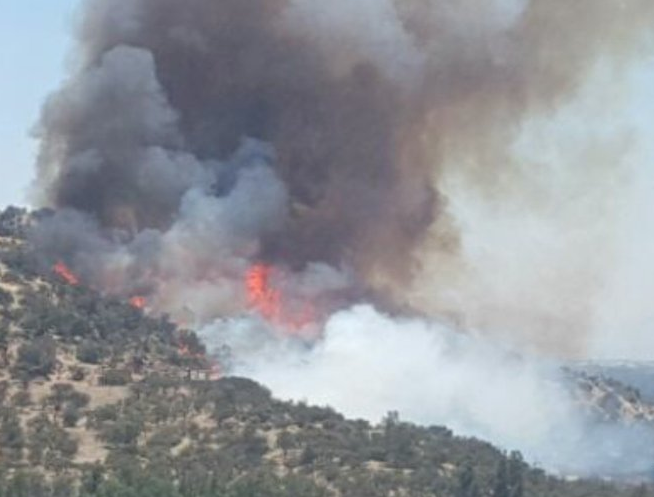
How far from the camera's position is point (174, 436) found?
392 ft

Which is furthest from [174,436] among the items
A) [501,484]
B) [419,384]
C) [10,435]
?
[419,384]

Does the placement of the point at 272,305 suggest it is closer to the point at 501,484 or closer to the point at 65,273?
the point at 65,273

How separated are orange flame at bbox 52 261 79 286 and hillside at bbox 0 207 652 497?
8.43 m

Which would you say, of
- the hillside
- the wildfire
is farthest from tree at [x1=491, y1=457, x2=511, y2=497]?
the wildfire

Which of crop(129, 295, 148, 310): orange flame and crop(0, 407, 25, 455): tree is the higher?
crop(129, 295, 148, 310): orange flame

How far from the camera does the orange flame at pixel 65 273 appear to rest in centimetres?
15262

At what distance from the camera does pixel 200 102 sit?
17512 centimetres

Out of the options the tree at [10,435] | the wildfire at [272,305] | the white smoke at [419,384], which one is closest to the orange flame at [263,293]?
the wildfire at [272,305]

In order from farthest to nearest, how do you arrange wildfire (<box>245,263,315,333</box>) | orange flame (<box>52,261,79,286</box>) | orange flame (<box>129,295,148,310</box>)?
orange flame (<box>129,295,148,310</box>) < wildfire (<box>245,263,315,333</box>) < orange flame (<box>52,261,79,286</box>)

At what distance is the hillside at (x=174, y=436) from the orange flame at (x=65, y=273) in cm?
843

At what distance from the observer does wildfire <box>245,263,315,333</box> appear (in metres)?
154

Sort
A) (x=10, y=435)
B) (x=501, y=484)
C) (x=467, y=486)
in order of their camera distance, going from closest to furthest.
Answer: (x=501, y=484) < (x=467, y=486) < (x=10, y=435)

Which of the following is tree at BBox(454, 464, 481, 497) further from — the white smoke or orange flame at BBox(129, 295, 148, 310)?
orange flame at BBox(129, 295, 148, 310)

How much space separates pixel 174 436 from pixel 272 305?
125 ft
